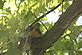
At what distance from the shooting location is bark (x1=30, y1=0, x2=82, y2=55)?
3.09 feet

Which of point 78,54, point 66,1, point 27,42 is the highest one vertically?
point 66,1

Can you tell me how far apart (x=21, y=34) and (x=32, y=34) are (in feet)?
0.89

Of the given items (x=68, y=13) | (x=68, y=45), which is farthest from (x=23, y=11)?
(x=68, y=45)

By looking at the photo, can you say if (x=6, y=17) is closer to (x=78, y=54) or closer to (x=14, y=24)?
(x=14, y=24)

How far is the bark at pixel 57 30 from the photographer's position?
942 millimetres

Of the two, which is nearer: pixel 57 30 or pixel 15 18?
pixel 15 18

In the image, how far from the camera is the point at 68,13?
96 centimetres

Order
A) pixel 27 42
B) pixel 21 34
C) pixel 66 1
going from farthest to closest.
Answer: pixel 66 1
pixel 27 42
pixel 21 34

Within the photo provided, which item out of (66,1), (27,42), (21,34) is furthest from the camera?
(66,1)

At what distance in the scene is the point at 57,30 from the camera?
3.31 ft

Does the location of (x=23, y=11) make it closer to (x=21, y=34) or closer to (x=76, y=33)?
(x=21, y=34)

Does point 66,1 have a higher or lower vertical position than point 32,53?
higher

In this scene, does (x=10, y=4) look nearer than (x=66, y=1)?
Yes

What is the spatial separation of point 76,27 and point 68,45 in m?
0.12
